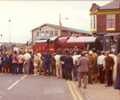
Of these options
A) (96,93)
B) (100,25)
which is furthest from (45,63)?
(100,25)

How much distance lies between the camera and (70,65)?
38.6m

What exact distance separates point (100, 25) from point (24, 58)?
3543 centimetres

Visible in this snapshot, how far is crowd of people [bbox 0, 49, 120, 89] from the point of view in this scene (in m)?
30.2

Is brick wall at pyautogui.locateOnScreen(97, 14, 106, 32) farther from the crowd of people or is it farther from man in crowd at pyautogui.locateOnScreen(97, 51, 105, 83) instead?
man in crowd at pyautogui.locateOnScreen(97, 51, 105, 83)

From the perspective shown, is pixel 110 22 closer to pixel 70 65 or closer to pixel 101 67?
pixel 70 65

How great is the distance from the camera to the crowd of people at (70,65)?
3015cm

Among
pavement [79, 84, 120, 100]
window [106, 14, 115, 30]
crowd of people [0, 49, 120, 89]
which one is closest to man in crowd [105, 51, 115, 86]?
crowd of people [0, 49, 120, 89]

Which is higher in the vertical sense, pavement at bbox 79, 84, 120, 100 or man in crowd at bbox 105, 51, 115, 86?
man in crowd at bbox 105, 51, 115, 86

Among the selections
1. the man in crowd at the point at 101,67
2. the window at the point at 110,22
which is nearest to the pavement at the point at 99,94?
the man in crowd at the point at 101,67

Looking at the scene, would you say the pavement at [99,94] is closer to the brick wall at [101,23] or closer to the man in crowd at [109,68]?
the man in crowd at [109,68]

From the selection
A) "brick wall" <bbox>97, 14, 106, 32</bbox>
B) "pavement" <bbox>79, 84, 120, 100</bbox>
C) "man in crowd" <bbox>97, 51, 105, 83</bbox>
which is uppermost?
"brick wall" <bbox>97, 14, 106, 32</bbox>

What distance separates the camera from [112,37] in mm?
62562

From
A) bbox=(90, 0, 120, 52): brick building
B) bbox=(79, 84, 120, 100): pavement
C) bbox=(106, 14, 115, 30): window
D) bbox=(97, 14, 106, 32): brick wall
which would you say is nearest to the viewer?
bbox=(79, 84, 120, 100): pavement

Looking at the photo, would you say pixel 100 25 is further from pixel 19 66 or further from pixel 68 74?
pixel 68 74
